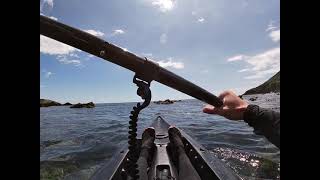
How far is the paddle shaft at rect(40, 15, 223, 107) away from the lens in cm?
160

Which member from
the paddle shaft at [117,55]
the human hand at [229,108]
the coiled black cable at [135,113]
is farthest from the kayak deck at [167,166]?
the paddle shaft at [117,55]

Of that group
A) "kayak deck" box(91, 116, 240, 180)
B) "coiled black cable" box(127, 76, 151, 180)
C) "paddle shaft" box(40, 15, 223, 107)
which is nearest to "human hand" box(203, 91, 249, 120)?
"paddle shaft" box(40, 15, 223, 107)

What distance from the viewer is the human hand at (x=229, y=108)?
250 centimetres

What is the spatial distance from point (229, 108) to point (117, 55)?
132cm

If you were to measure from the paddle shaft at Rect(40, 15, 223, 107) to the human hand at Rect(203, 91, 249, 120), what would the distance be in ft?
1.17

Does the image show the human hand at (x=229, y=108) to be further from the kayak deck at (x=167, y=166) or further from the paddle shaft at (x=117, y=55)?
the kayak deck at (x=167, y=166)

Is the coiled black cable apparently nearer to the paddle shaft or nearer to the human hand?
the paddle shaft

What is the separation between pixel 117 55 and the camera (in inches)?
68.7

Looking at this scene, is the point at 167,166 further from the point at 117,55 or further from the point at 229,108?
the point at 117,55
